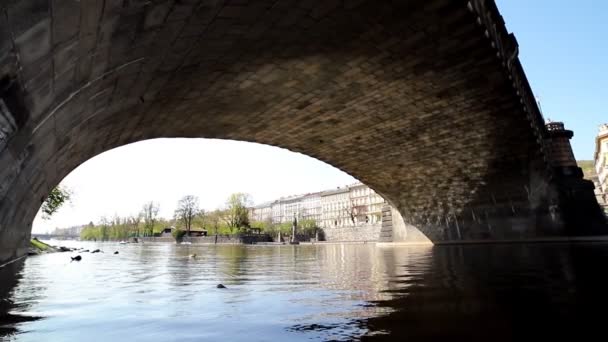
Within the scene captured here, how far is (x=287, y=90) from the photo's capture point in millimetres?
14633

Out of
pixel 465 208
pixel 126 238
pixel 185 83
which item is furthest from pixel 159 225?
pixel 185 83

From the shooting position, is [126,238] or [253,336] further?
[126,238]

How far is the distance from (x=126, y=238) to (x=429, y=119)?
12390cm

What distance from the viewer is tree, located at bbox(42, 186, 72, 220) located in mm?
31372

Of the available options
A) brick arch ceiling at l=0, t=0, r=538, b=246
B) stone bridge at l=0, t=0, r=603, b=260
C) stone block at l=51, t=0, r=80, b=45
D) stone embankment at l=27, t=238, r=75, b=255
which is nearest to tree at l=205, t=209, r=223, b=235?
stone embankment at l=27, t=238, r=75, b=255

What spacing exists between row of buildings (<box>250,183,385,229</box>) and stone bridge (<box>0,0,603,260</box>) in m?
66.3

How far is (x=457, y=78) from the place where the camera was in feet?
46.1

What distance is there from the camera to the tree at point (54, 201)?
31.4 meters

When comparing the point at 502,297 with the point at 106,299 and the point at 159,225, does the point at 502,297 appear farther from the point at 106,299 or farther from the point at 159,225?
the point at 159,225

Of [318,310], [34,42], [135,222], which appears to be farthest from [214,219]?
[34,42]

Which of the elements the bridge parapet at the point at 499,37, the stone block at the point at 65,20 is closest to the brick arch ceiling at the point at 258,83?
the stone block at the point at 65,20

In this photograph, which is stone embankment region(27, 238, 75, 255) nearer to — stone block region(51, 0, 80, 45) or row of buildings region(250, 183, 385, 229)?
stone block region(51, 0, 80, 45)

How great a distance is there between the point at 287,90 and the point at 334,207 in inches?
4490

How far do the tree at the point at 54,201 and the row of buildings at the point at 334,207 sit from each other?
6342 centimetres
